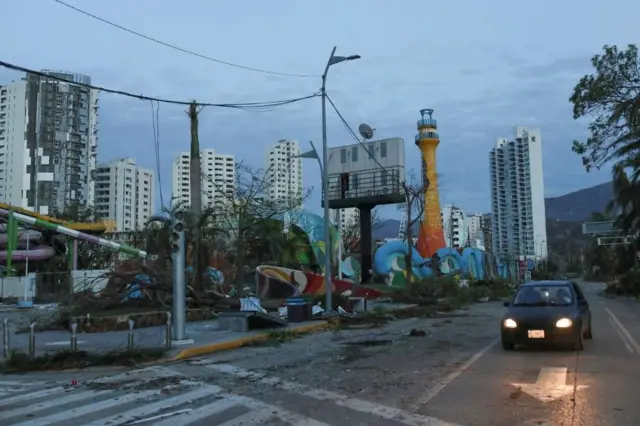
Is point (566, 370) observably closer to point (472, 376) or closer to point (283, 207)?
point (472, 376)

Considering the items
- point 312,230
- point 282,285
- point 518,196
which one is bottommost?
point 282,285

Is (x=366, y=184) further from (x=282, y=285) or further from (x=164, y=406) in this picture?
(x=164, y=406)

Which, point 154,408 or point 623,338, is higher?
point 154,408

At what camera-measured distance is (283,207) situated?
38125 millimetres

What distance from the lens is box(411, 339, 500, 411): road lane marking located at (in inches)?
331

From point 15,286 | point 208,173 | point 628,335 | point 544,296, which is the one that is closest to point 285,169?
point 208,173

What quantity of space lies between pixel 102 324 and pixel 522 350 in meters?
14.2

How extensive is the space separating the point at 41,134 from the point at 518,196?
84.6 m

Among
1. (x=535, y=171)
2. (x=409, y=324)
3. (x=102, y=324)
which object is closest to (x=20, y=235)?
(x=102, y=324)

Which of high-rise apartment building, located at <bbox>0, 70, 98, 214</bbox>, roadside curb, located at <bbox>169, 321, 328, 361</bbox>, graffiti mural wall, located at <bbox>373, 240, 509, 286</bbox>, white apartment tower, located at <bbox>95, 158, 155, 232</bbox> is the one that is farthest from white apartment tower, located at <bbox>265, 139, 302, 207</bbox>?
white apartment tower, located at <bbox>95, 158, 155, 232</bbox>

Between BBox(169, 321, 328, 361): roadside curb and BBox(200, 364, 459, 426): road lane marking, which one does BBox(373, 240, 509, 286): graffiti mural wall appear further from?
BBox(200, 364, 459, 426): road lane marking

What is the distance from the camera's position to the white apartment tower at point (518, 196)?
4375 inches

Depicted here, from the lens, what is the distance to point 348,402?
8461 millimetres

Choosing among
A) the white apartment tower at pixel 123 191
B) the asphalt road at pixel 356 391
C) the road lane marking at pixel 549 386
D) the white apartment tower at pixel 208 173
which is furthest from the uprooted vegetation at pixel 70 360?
the white apartment tower at pixel 123 191
